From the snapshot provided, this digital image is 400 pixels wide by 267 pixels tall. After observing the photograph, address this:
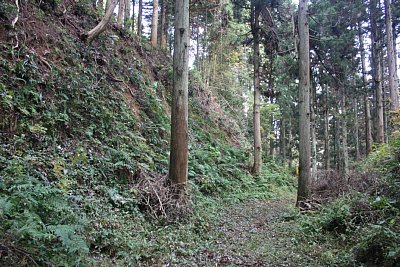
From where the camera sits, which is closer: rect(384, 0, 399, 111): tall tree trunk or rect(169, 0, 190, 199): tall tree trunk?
rect(169, 0, 190, 199): tall tree trunk

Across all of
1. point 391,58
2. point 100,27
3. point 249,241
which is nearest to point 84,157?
point 249,241

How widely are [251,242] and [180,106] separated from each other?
3.25 metres

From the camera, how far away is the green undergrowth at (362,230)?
4.29 meters

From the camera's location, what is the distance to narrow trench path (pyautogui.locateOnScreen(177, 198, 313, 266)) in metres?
5.20

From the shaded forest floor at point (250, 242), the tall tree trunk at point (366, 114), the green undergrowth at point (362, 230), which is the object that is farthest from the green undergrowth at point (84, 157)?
the tall tree trunk at point (366, 114)

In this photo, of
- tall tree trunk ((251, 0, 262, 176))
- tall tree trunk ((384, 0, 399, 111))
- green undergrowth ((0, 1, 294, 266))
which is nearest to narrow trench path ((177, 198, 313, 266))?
green undergrowth ((0, 1, 294, 266))

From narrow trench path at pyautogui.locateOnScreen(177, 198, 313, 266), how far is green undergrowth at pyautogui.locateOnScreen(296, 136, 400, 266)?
38 centimetres

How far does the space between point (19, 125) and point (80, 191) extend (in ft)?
5.84

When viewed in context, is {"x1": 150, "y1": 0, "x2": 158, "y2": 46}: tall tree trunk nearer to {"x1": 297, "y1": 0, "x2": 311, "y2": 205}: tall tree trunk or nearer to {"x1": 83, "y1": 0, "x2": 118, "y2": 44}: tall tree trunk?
{"x1": 83, "y1": 0, "x2": 118, "y2": 44}: tall tree trunk

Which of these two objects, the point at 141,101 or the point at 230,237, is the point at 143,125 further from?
the point at 230,237

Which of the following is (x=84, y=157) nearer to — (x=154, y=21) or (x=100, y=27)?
(x=100, y=27)

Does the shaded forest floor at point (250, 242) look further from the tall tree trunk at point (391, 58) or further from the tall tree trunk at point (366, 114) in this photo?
the tall tree trunk at point (366, 114)

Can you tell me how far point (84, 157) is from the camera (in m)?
6.62

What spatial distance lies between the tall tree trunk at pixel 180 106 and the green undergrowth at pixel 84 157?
0.83 metres
